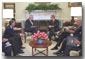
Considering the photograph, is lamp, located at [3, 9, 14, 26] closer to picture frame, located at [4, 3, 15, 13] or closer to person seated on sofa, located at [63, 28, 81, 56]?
picture frame, located at [4, 3, 15, 13]

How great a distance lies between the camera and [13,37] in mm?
3824

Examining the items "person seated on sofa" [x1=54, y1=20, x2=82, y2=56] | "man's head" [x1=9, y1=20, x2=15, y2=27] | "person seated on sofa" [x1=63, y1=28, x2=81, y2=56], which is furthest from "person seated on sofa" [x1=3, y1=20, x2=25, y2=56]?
"person seated on sofa" [x1=63, y1=28, x2=81, y2=56]

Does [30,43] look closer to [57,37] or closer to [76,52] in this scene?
[57,37]

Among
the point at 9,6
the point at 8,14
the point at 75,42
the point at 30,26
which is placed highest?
the point at 9,6

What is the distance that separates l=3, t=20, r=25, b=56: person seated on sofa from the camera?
378 centimetres

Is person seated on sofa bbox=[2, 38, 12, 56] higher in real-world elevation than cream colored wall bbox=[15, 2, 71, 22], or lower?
lower

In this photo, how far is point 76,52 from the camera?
3785 millimetres

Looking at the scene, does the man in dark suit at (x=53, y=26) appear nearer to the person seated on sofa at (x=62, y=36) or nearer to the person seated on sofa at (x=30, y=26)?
the person seated on sofa at (x=62, y=36)

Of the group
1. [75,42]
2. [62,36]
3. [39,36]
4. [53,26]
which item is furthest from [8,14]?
[75,42]

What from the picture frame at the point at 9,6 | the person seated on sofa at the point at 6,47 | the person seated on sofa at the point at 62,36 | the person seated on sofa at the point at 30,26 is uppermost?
the picture frame at the point at 9,6

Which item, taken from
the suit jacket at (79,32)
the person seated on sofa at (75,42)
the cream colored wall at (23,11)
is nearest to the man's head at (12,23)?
the cream colored wall at (23,11)

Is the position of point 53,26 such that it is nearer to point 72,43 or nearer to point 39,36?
point 39,36

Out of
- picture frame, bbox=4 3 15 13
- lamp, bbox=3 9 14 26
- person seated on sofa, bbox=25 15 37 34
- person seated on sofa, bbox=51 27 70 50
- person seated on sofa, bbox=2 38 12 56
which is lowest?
person seated on sofa, bbox=2 38 12 56

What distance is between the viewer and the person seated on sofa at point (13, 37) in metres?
3.78
